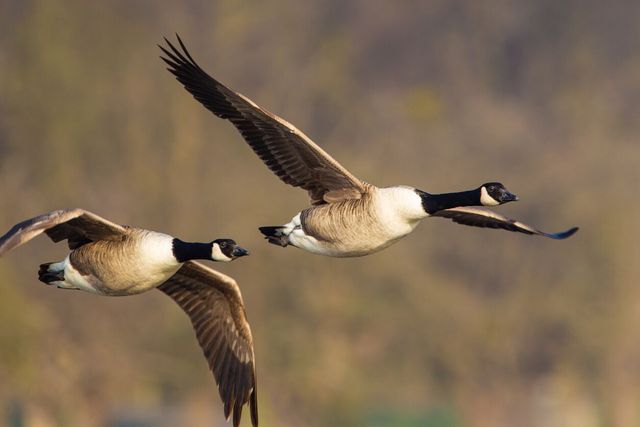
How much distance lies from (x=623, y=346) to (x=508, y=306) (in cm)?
236

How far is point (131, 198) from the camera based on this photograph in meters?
25.4

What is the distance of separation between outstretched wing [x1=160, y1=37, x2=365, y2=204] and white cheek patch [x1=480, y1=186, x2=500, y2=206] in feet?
3.01

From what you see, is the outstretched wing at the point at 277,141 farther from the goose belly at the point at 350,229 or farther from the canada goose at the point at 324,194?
the goose belly at the point at 350,229

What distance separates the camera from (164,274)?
416 inches

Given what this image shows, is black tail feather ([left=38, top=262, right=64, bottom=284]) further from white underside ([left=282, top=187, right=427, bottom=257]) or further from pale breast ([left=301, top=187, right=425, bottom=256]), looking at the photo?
white underside ([left=282, top=187, right=427, bottom=257])

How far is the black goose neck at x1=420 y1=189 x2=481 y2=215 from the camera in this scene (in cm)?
1071

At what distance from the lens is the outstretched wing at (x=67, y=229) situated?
369 inches

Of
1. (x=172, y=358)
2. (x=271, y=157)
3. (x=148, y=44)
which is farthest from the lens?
(x=148, y=44)

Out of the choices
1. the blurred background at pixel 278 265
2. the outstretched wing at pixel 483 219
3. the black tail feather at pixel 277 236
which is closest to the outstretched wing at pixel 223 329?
the black tail feather at pixel 277 236

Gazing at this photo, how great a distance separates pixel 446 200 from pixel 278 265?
14.5m

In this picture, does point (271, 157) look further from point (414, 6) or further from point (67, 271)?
point (414, 6)

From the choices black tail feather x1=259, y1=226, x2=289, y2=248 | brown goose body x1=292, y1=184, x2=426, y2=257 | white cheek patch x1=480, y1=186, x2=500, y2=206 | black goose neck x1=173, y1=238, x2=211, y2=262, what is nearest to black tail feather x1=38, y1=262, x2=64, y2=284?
black goose neck x1=173, y1=238, x2=211, y2=262

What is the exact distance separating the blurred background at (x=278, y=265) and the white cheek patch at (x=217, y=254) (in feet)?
42.4

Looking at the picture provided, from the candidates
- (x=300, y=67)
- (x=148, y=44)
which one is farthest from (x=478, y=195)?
(x=300, y=67)
